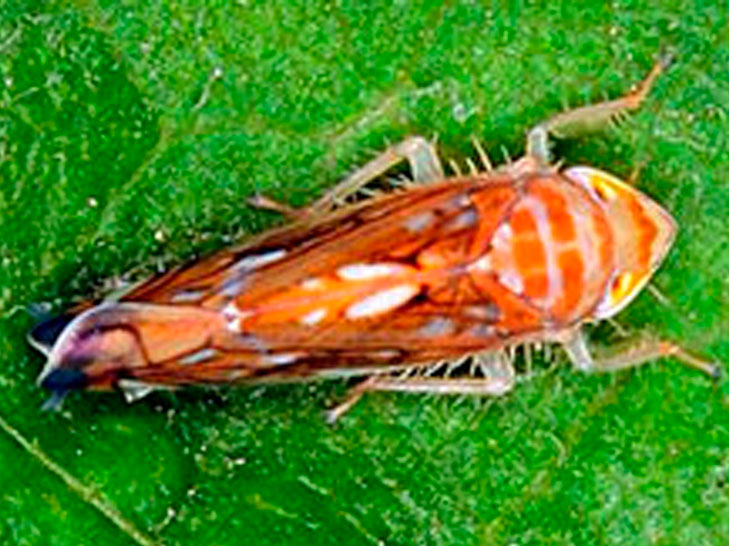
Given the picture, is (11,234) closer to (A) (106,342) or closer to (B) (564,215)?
(A) (106,342)

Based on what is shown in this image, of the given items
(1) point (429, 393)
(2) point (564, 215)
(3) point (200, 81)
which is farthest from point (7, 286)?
(2) point (564, 215)

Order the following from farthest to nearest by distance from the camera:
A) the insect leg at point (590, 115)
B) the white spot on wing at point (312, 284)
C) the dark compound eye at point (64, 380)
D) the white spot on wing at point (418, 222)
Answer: the insect leg at point (590, 115) → the white spot on wing at point (418, 222) → the white spot on wing at point (312, 284) → the dark compound eye at point (64, 380)

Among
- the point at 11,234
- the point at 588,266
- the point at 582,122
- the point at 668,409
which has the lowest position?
the point at 668,409

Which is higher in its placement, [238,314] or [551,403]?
[238,314]

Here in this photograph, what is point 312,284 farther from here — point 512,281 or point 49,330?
point 49,330

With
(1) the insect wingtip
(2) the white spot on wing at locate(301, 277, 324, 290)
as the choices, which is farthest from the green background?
(2) the white spot on wing at locate(301, 277, 324, 290)

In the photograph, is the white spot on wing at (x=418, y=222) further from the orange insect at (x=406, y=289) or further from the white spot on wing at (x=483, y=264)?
the white spot on wing at (x=483, y=264)

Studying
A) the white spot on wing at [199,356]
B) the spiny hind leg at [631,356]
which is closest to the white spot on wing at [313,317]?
the white spot on wing at [199,356]
